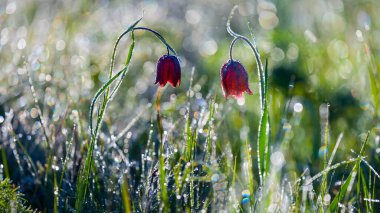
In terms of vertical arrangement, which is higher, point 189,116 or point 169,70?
point 169,70

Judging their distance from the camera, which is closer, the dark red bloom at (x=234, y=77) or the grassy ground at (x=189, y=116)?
the grassy ground at (x=189, y=116)

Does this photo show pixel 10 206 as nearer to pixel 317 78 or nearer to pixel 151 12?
pixel 317 78

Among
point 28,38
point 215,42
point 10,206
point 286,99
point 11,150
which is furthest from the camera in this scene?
Answer: point 215,42

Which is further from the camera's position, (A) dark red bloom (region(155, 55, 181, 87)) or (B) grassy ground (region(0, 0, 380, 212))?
(A) dark red bloom (region(155, 55, 181, 87))

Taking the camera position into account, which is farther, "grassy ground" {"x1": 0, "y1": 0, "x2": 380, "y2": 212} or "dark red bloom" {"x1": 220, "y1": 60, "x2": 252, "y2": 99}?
"dark red bloom" {"x1": 220, "y1": 60, "x2": 252, "y2": 99}

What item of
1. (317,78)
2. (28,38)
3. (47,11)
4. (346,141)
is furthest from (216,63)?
(47,11)

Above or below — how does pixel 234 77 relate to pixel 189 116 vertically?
above

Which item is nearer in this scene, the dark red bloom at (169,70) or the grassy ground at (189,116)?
the grassy ground at (189,116)

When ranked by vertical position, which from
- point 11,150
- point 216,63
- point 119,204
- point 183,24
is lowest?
point 119,204
